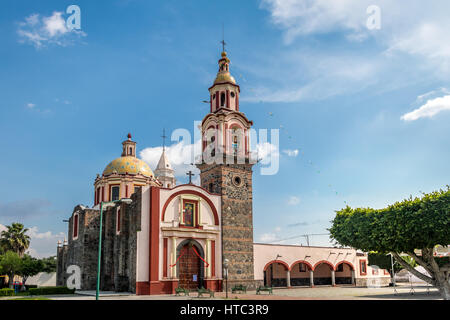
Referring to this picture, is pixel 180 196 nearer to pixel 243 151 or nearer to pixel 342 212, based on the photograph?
pixel 243 151

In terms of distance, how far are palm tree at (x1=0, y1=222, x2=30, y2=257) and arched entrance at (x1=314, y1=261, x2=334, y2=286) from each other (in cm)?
3588

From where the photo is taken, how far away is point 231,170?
35188 mm

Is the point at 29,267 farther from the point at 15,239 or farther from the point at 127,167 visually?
the point at 127,167

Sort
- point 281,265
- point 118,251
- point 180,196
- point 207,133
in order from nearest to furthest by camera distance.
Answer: point 180,196 → point 118,251 → point 207,133 → point 281,265

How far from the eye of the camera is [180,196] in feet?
105

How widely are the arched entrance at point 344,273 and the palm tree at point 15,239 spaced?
3858 cm

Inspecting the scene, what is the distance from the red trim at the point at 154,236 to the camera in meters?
29.3

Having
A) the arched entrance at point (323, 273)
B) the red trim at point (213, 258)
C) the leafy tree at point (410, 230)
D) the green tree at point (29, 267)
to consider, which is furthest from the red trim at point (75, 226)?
the leafy tree at point (410, 230)

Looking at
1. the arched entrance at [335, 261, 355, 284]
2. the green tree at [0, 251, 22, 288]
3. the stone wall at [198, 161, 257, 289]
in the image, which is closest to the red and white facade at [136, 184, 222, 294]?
the stone wall at [198, 161, 257, 289]

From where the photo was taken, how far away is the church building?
30.3 meters

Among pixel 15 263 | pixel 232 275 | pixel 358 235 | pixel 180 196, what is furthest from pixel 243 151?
pixel 15 263

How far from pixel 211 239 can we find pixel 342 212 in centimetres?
1082

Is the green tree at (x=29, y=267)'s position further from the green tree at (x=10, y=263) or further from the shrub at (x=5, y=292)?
the shrub at (x=5, y=292)

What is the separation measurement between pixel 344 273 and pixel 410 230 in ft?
77.9
